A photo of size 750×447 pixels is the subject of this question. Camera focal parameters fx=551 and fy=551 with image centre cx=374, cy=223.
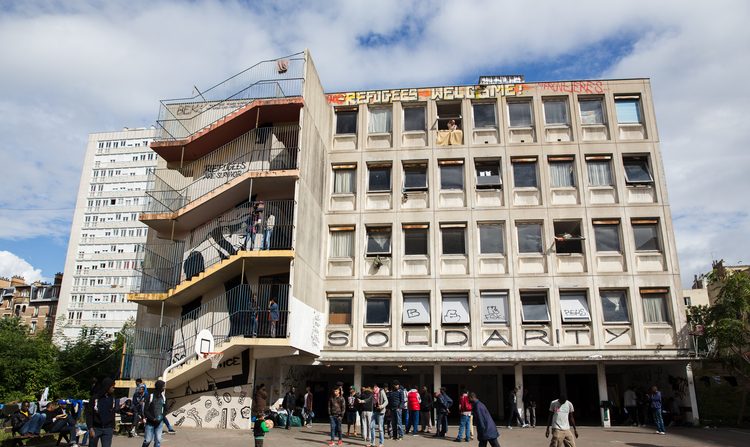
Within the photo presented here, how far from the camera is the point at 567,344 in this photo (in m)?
23.5

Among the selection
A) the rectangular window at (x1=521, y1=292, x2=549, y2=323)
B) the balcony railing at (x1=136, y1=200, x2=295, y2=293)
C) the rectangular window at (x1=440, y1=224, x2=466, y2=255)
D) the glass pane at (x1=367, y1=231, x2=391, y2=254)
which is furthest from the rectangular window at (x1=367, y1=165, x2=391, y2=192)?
the rectangular window at (x1=521, y1=292, x2=549, y2=323)

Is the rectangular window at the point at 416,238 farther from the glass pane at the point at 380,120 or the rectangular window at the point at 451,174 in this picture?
the glass pane at the point at 380,120

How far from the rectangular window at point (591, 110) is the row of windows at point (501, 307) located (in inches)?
322

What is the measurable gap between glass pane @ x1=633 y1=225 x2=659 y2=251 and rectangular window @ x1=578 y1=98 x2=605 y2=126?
17.8ft

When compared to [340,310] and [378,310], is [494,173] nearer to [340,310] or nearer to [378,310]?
[378,310]

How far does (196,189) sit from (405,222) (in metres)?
9.49

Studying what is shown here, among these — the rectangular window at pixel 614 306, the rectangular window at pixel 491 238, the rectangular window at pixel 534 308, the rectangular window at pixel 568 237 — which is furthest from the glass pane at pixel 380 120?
the rectangular window at pixel 614 306

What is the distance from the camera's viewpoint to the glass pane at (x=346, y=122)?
90.1ft

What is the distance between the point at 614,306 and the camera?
24.0m

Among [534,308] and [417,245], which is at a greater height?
[417,245]

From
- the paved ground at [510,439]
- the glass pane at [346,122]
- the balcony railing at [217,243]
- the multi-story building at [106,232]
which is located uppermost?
the multi-story building at [106,232]

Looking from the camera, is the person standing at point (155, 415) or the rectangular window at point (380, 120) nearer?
the person standing at point (155, 415)

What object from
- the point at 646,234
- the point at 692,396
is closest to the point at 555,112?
the point at 646,234

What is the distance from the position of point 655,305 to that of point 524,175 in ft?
26.4
